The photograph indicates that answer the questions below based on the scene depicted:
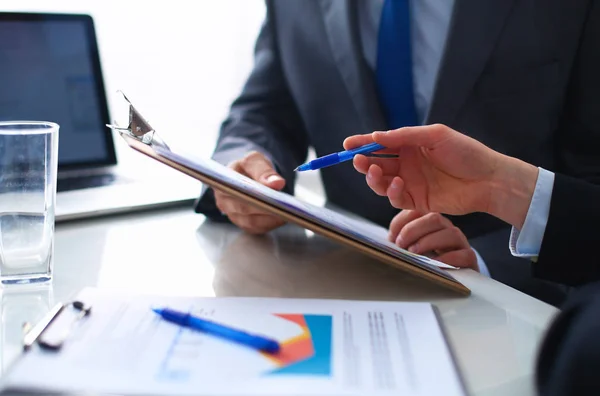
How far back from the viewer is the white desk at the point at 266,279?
0.54 meters

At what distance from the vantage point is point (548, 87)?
97 centimetres

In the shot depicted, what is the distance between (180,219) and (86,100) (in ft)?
1.11

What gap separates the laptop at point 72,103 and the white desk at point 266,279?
0.11m

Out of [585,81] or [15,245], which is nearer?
[15,245]

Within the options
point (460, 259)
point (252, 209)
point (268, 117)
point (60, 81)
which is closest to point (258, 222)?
point (252, 209)

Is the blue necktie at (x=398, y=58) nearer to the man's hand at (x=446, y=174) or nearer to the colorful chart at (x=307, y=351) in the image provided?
the man's hand at (x=446, y=174)

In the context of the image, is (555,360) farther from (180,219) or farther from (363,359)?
(180,219)

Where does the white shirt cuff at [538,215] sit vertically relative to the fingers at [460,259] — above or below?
above

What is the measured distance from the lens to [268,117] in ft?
3.85

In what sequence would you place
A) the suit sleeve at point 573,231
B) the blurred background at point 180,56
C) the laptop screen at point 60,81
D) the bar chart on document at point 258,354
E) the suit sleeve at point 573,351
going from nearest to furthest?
the suit sleeve at point 573,351
the bar chart on document at point 258,354
the suit sleeve at point 573,231
the laptop screen at point 60,81
the blurred background at point 180,56

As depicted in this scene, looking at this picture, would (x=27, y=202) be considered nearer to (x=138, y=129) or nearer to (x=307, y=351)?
(x=138, y=129)

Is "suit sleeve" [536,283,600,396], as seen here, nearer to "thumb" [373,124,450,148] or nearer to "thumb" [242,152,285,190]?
"thumb" [373,124,450,148]

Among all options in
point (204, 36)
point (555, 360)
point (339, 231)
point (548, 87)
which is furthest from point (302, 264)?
point (204, 36)

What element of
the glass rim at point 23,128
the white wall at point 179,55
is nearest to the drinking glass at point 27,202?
the glass rim at point 23,128
